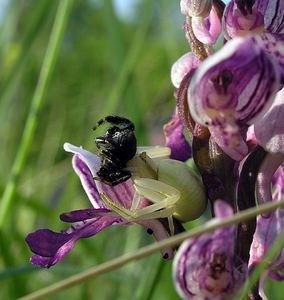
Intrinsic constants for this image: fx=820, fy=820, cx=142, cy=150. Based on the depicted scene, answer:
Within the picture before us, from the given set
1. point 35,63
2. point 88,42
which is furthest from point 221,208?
point 88,42

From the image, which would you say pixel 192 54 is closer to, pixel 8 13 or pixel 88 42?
pixel 8 13

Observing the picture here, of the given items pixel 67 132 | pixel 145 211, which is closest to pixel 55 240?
pixel 145 211

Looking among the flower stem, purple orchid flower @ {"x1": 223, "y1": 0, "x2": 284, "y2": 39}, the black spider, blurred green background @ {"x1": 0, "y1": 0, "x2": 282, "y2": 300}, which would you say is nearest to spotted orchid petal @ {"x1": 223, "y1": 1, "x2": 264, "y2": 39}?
purple orchid flower @ {"x1": 223, "y1": 0, "x2": 284, "y2": 39}

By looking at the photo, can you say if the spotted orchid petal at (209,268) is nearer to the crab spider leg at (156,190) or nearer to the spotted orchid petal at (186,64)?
the crab spider leg at (156,190)

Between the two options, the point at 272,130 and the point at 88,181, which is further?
the point at 88,181

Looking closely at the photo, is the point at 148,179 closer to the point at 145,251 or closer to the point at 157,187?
the point at 157,187

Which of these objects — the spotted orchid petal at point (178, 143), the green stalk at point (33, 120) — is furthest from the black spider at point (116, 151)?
Result: the green stalk at point (33, 120)

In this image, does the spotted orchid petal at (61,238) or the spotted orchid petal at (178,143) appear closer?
the spotted orchid petal at (61,238)

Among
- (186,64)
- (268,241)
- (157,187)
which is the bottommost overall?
(268,241)
